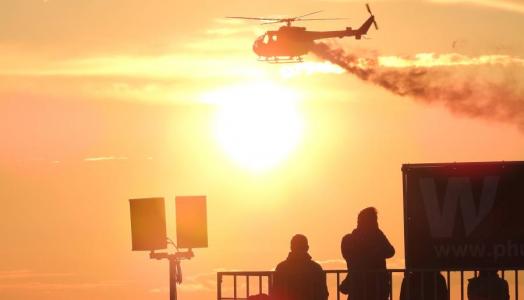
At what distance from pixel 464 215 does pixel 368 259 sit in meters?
1.67

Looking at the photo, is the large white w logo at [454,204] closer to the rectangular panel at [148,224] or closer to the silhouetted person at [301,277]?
the silhouetted person at [301,277]

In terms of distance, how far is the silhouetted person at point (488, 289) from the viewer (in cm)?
1653

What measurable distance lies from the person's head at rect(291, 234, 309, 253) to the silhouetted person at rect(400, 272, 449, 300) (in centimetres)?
157

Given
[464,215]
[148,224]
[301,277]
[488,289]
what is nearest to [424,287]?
[464,215]

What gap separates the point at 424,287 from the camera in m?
19.6

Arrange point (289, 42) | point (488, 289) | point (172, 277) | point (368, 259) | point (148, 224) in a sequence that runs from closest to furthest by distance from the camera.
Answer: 1. point (488, 289)
2. point (368, 259)
3. point (148, 224)
4. point (172, 277)
5. point (289, 42)

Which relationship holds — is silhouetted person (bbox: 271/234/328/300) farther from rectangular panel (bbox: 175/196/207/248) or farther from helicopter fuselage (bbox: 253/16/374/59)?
helicopter fuselage (bbox: 253/16/374/59)

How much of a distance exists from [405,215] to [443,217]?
0.57 m

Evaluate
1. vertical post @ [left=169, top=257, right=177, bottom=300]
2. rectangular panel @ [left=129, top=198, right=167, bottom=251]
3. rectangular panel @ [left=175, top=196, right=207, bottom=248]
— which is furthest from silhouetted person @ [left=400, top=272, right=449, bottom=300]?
vertical post @ [left=169, top=257, right=177, bottom=300]

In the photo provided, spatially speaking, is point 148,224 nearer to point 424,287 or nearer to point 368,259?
point 368,259

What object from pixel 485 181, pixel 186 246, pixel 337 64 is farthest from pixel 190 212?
pixel 337 64

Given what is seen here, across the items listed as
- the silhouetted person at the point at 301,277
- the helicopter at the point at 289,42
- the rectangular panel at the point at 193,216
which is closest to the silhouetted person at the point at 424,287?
the silhouetted person at the point at 301,277

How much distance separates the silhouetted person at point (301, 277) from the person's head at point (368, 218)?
2.96 ft

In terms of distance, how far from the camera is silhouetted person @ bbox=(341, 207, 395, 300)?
64.8ft
